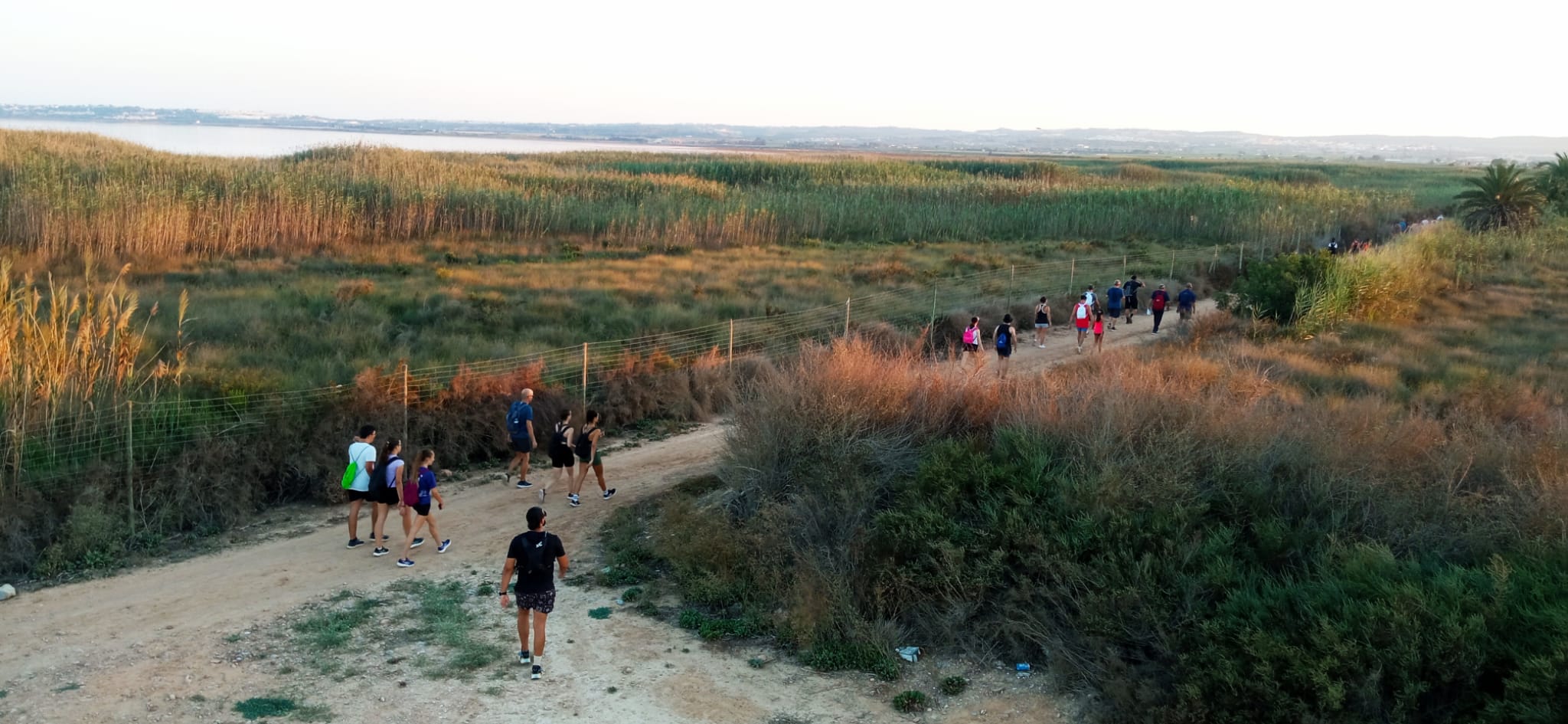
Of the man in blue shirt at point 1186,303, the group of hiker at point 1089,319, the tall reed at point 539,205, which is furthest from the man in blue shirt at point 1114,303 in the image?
the tall reed at point 539,205

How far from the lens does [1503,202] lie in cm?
4031

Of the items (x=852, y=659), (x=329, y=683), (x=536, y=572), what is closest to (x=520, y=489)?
(x=536, y=572)

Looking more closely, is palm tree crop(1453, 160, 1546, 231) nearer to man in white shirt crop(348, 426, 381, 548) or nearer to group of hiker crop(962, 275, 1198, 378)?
group of hiker crop(962, 275, 1198, 378)

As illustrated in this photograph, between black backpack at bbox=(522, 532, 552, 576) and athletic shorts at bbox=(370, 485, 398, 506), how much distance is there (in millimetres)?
3185

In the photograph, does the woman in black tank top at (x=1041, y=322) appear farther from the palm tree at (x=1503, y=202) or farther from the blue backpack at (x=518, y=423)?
the palm tree at (x=1503, y=202)

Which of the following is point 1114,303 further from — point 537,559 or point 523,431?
point 537,559

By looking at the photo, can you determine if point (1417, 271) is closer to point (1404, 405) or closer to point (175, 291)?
point (1404, 405)

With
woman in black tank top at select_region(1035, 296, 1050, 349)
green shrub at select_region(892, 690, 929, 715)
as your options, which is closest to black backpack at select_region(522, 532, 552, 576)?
green shrub at select_region(892, 690, 929, 715)

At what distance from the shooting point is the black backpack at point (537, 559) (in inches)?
331

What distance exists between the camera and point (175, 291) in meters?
20.9

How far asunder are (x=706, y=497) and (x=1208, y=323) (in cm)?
1455

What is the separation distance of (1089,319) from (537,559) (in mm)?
15539

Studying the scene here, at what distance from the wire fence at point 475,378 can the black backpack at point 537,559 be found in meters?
5.43

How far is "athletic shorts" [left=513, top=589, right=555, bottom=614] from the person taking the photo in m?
8.42
